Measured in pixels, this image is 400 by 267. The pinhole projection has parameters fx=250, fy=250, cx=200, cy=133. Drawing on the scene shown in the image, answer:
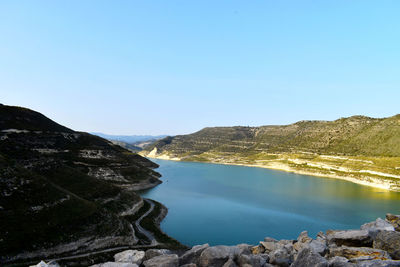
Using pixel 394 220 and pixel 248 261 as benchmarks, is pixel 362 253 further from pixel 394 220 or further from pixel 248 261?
pixel 394 220

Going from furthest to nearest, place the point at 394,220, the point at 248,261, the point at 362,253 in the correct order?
1. the point at 394,220
2. the point at 362,253
3. the point at 248,261

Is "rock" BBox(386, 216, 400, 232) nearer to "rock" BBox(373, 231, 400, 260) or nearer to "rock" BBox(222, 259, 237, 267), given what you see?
"rock" BBox(373, 231, 400, 260)

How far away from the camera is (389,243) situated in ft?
40.8

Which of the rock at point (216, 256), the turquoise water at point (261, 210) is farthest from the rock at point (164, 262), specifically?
the turquoise water at point (261, 210)

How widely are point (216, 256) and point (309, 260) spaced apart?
13.3 ft

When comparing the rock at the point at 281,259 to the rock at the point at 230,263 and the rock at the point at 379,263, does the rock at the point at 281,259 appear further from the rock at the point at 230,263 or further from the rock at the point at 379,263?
the rock at the point at 379,263

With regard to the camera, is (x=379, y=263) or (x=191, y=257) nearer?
(x=379, y=263)

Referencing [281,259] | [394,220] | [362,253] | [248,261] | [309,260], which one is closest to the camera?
[309,260]

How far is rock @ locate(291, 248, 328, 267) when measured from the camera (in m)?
10.3

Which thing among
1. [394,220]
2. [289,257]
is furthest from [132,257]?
[394,220]

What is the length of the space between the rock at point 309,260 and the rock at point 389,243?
13.8 feet

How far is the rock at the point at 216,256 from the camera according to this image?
11.4 meters

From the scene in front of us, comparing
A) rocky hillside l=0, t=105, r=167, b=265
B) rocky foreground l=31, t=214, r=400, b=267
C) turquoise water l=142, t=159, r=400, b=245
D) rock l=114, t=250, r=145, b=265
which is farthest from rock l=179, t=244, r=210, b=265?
turquoise water l=142, t=159, r=400, b=245

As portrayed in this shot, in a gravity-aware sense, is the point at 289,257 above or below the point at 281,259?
below
